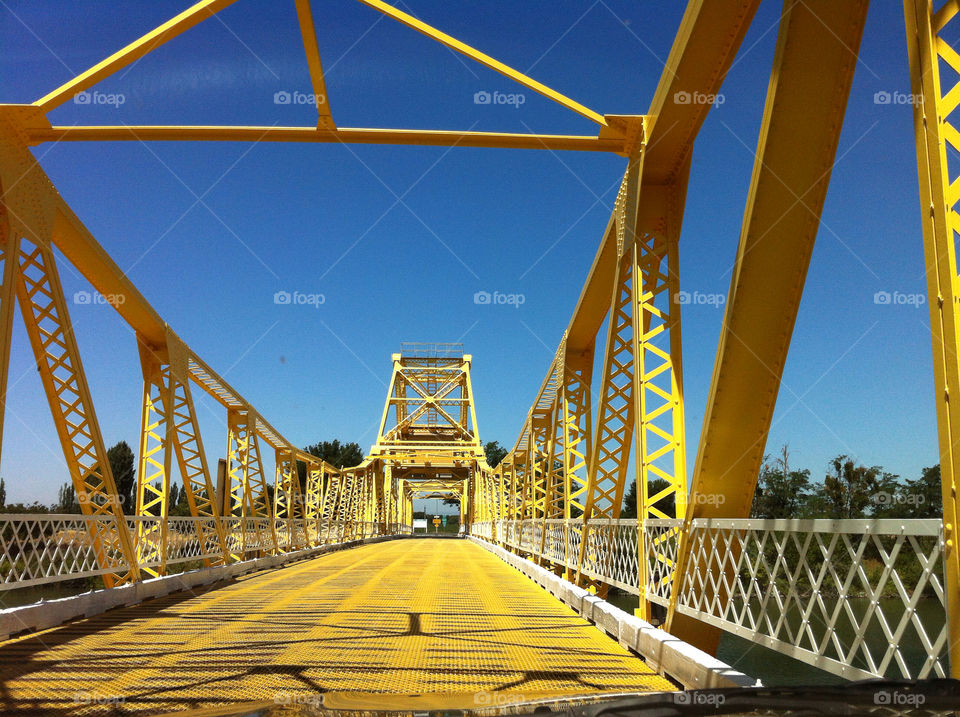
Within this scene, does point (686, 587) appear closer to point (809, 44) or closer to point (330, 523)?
point (809, 44)

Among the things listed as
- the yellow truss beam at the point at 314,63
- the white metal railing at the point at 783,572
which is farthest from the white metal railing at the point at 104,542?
the white metal railing at the point at 783,572

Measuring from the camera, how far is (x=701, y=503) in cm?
605

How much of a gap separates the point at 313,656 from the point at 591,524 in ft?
18.4

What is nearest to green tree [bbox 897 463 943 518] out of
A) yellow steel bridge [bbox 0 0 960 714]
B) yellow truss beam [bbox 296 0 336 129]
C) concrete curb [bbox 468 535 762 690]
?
yellow steel bridge [bbox 0 0 960 714]

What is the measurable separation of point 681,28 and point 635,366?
11.8 ft

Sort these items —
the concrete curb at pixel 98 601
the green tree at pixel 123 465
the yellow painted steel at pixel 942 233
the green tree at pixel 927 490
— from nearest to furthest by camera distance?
the yellow painted steel at pixel 942 233, the concrete curb at pixel 98 601, the green tree at pixel 927 490, the green tree at pixel 123 465

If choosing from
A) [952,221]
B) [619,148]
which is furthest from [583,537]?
[952,221]

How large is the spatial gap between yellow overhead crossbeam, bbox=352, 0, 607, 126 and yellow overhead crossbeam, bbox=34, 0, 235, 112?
1.76 meters

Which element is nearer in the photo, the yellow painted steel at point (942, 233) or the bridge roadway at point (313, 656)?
the yellow painted steel at point (942, 233)

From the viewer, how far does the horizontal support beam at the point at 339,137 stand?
9188mm

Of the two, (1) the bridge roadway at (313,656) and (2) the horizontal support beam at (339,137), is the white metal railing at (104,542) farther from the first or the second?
(2) the horizontal support beam at (339,137)

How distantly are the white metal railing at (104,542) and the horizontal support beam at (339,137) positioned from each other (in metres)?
4.79

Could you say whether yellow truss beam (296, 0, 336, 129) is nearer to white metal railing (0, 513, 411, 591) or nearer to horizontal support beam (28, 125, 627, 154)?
horizontal support beam (28, 125, 627, 154)

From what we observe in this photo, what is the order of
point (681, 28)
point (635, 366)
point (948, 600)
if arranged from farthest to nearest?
1. point (635, 366)
2. point (681, 28)
3. point (948, 600)
